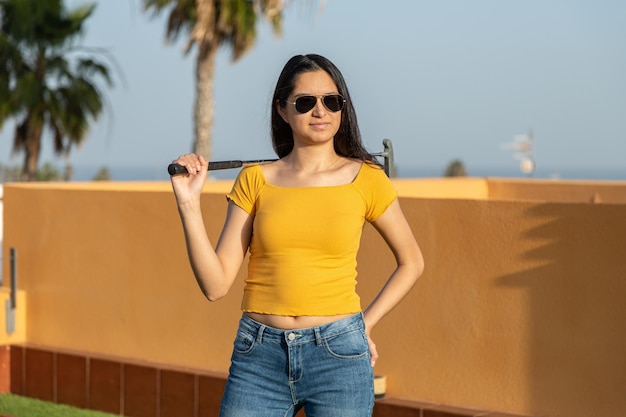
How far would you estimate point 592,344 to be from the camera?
5262 millimetres

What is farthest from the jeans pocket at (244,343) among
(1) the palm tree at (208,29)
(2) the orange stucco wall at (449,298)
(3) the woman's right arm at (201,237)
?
(1) the palm tree at (208,29)

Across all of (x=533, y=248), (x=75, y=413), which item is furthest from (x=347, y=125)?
(x=75, y=413)

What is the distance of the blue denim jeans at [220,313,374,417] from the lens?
3.22 meters

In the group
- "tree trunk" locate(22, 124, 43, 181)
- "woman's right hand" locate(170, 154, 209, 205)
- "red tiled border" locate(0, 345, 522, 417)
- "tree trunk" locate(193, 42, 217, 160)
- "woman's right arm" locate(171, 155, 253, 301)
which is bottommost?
"red tiled border" locate(0, 345, 522, 417)

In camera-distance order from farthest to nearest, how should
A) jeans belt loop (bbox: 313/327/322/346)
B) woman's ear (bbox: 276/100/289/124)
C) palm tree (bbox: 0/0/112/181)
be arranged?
palm tree (bbox: 0/0/112/181) < woman's ear (bbox: 276/100/289/124) < jeans belt loop (bbox: 313/327/322/346)

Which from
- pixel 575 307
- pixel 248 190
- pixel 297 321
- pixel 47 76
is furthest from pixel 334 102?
pixel 47 76

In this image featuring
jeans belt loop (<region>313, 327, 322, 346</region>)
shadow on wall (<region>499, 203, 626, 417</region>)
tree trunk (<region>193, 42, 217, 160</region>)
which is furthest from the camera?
tree trunk (<region>193, 42, 217, 160</region>)

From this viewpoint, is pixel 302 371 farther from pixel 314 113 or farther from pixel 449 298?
pixel 449 298

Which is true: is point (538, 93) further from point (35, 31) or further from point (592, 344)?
point (592, 344)

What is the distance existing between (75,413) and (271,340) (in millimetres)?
4065

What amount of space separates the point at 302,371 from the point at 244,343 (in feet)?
0.56

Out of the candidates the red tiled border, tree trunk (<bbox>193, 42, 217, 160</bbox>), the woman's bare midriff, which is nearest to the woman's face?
the woman's bare midriff

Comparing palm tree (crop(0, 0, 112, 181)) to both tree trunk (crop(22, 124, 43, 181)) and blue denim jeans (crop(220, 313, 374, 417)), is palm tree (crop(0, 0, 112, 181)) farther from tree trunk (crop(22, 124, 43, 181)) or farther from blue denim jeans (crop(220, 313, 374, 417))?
blue denim jeans (crop(220, 313, 374, 417))

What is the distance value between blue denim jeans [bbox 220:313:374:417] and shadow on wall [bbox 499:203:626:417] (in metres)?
2.18
